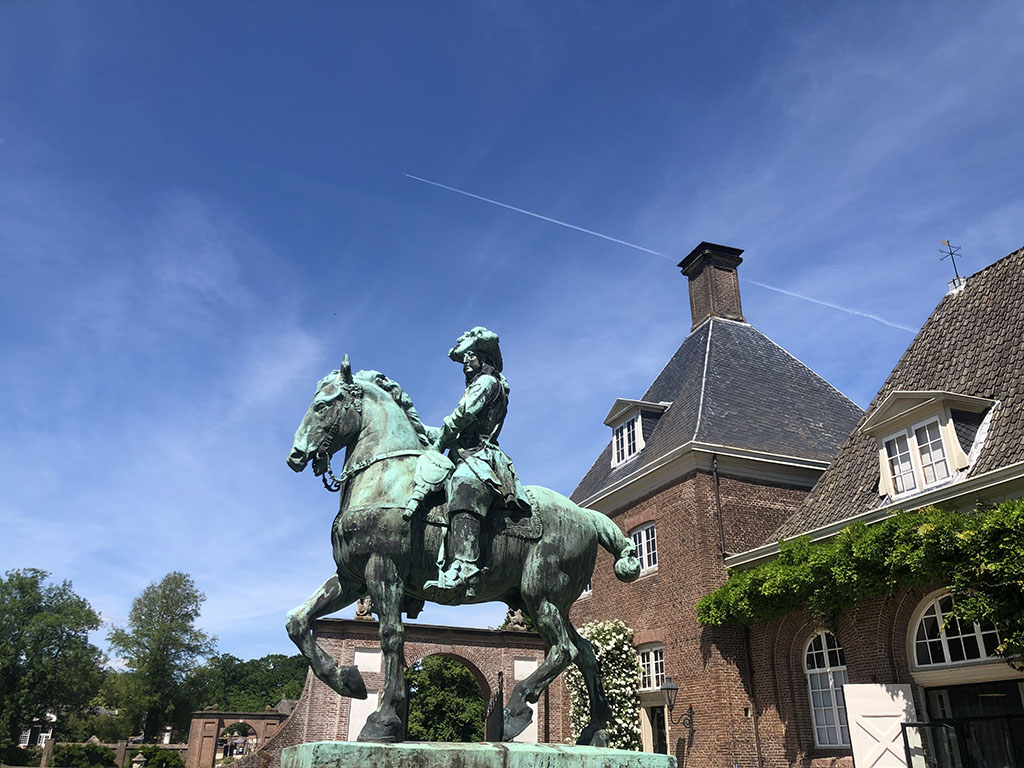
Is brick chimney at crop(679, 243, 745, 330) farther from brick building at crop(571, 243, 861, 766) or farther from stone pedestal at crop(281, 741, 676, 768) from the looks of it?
stone pedestal at crop(281, 741, 676, 768)

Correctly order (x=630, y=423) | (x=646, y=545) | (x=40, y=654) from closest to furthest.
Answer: (x=646, y=545) → (x=630, y=423) → (x=40, y=654)

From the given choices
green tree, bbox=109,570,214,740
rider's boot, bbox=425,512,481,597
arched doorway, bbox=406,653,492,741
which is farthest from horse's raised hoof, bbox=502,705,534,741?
green tree, bbox=109,570,214,740

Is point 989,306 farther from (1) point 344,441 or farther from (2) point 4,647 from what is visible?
(2) point 4,647

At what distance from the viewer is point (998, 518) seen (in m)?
10.8

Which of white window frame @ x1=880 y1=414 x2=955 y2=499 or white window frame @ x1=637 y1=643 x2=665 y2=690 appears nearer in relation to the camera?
white window frame @ x1=880 y1=414 x2=955 y2=499

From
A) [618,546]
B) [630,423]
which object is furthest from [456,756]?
[630,423]

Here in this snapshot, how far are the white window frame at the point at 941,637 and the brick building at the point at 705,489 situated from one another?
436cm

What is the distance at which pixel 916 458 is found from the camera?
552 inches

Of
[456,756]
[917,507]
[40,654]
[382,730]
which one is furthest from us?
[40,654]

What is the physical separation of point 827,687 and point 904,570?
420 centimetres

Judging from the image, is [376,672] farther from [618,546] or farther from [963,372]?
[618,546]

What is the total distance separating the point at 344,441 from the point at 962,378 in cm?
1398

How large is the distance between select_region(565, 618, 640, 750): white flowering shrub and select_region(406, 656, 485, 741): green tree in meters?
16.5

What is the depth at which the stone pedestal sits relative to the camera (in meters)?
4.00
